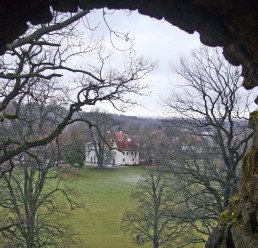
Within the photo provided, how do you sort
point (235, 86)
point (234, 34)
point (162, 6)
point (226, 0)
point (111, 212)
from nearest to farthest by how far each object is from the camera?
point (226, 0)
point (162, 6)
point (234, 34)
point (235, 86)
point (111, 212)

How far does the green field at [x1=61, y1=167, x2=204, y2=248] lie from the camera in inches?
750

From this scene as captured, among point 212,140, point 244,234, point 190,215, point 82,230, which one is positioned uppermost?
point 212,140

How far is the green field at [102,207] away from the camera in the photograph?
1905 cm

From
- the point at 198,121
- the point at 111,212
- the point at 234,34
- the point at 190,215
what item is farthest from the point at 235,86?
the point at 111,212

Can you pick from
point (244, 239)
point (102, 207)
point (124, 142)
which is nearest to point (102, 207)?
point (102, 207)

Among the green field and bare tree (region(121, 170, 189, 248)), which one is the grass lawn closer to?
the green field

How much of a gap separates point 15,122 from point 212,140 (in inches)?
343

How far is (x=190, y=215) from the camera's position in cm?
1200

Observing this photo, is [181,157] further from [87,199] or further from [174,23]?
[87,199]

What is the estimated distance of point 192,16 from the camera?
12.3 feet

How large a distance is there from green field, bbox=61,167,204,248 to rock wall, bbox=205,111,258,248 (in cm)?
1004

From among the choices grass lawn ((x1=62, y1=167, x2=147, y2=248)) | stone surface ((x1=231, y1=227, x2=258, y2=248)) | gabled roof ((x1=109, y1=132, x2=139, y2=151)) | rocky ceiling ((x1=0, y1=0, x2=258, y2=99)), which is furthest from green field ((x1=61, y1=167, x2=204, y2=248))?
rocky ceiling ((x1=0, y1=0, x2=258, y2=99))

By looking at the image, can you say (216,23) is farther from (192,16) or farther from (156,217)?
(156,217)

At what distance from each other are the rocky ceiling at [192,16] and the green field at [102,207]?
1094 centimetres
